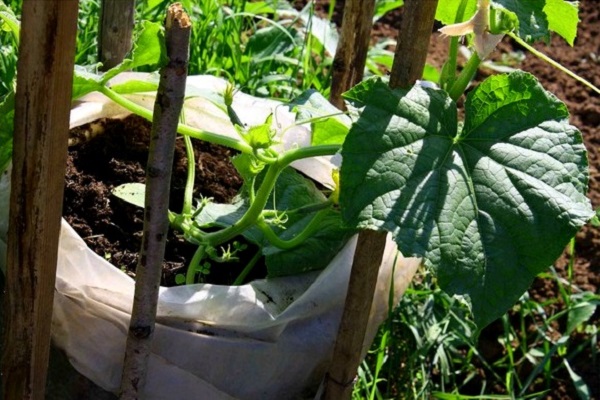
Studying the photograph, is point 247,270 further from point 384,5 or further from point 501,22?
point 384,5

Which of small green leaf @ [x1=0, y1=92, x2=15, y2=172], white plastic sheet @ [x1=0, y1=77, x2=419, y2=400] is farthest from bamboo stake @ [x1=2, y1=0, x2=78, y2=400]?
small green leaf @ [x1=0, y1=92, x2=15, y2=172]

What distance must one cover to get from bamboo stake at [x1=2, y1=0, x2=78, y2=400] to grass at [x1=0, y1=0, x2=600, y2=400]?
2.43 feet

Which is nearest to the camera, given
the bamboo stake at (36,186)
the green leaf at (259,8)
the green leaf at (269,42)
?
the bamboo stake at (36,186)

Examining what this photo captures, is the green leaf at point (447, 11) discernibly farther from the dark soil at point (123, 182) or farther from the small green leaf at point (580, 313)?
the small green leaf at point (580, 313)

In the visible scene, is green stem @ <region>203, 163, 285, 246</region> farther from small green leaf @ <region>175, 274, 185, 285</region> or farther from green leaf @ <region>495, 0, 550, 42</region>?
green leaf @ <region>495, 0, 550, 42</region>

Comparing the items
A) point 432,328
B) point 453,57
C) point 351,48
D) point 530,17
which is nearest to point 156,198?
point 453,57

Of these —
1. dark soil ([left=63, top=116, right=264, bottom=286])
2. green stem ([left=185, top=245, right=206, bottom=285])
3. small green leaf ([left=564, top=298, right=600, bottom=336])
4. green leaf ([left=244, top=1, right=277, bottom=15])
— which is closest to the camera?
green stem ([left=185, top=245, right=206, bottom=285])

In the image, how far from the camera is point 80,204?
6.34 feet

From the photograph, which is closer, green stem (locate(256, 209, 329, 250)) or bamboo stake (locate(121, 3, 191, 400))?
bamboo stake (locate(121, 3, 191, 400))

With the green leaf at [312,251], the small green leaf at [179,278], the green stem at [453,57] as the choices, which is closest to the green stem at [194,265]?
the small green leaf at [179,278]

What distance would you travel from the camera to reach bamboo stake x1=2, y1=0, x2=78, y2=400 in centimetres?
126

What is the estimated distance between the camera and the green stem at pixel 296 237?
1.72 m

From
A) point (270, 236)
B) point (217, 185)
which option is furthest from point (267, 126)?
point (217, 185)

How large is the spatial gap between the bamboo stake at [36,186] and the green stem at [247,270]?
1.33ft
